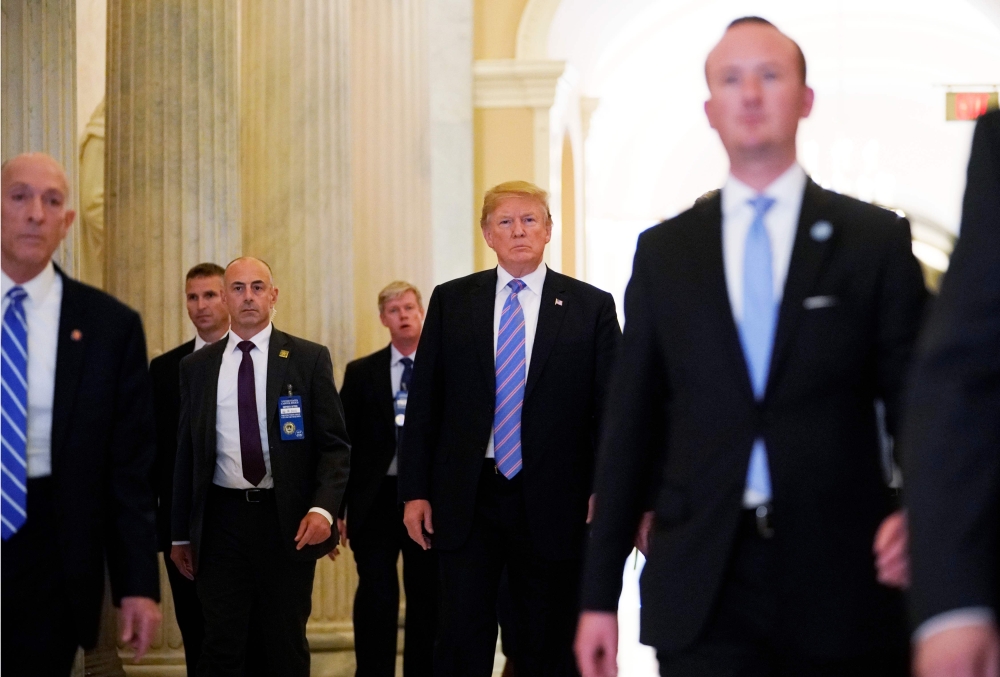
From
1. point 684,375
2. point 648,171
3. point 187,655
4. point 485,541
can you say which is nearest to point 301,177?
point 187,655

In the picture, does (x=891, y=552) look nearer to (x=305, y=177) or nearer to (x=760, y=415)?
(x=760, y=415)

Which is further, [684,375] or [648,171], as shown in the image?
[648,171]

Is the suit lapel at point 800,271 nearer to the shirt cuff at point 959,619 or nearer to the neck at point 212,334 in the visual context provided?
the shirt cuff at point 959,619

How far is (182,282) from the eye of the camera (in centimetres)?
722

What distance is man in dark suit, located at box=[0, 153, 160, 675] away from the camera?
11.4 ft

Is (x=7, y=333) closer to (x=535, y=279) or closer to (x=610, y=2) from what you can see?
(x=535, y=279)

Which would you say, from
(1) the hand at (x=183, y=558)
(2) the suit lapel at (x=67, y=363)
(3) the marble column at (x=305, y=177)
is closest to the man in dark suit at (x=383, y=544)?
(3) the marble column at (x=305, y=177)

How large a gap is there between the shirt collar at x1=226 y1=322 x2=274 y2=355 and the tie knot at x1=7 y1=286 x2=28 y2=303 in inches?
104

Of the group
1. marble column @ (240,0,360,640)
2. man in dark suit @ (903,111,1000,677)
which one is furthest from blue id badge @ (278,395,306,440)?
man in dark suit @ (903,111,1000,677)

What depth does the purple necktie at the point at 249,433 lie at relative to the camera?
19.6 feet

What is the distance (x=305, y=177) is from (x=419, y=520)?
3547 mm

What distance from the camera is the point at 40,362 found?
354 cm

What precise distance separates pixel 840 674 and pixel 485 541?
7.84ft

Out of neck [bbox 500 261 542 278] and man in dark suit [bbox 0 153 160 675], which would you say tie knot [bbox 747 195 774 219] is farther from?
neck [bbox 500 261 542 278]
